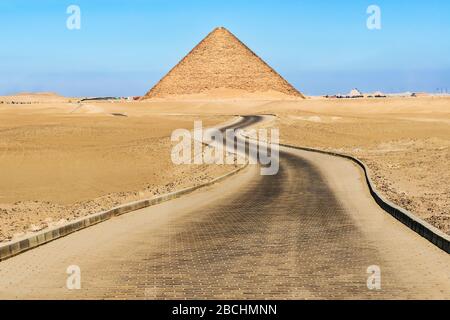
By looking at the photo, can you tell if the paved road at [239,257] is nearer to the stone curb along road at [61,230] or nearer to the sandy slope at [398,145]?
the stone curb along road at [61,230]

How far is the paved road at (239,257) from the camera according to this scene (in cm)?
1000

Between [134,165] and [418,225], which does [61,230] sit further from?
A: [134,165]

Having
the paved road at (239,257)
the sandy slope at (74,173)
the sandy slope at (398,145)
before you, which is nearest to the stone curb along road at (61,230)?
the paved road at (239,257)

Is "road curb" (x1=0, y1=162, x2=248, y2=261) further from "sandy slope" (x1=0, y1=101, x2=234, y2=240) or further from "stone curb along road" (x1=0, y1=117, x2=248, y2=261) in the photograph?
"sandy slope" (x1=0, y1=101, x2=234, y2=240)

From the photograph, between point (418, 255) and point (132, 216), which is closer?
point (418, 255)

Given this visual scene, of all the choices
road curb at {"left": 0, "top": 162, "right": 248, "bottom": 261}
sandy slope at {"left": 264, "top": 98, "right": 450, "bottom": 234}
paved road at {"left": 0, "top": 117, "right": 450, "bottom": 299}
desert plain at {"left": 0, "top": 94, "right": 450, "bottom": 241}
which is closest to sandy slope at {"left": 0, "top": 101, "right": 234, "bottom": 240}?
desert plain at {"left": 0, "top": 94, "right": 450, "bottom": 241}

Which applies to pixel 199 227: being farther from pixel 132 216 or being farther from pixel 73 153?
pixel 73 153

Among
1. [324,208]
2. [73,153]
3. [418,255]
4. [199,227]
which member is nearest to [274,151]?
[73,153]

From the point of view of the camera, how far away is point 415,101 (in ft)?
476

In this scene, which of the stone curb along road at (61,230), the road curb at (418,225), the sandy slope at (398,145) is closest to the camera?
the stone curb along road at (61,230)

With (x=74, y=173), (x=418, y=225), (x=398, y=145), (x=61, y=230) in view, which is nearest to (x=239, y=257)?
(x=61, y=230)

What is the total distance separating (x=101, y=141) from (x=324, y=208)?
43.9 m

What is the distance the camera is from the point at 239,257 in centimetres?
1248
